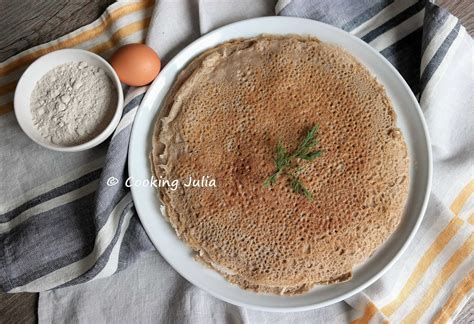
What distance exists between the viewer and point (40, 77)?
1.27m

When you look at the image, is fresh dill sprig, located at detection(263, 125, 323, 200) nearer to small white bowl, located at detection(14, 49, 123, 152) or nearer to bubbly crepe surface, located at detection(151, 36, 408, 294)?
bubbly crepe surface, located at detection(151, 36, 408, 294)

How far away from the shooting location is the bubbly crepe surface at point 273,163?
120 centimetres

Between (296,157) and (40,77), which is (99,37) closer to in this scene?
(40,77)

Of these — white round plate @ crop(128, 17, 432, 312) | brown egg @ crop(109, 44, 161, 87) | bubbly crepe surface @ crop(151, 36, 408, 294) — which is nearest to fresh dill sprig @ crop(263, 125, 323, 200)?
bubbly crepe surface @ crop(151, 36, 408, 294)

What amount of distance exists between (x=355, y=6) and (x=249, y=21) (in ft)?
1.04

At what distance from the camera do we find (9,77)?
1.39 metres

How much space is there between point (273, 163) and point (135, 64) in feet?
1.48

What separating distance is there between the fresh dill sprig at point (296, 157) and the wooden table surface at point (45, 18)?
0.64m

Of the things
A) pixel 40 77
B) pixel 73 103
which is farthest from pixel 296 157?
pixel 40 77

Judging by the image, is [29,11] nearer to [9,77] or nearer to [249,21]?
[9,77]

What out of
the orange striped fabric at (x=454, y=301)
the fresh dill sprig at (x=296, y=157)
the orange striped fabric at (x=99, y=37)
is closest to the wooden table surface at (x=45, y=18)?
the orange striped fabric at (x=99, y=37)

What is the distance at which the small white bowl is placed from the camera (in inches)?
47.8

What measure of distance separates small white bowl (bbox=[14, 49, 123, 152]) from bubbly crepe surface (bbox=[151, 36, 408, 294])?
0.48 feet

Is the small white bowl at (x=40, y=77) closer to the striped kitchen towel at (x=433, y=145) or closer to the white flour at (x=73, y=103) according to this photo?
the white flour at (x=73, y=103)
